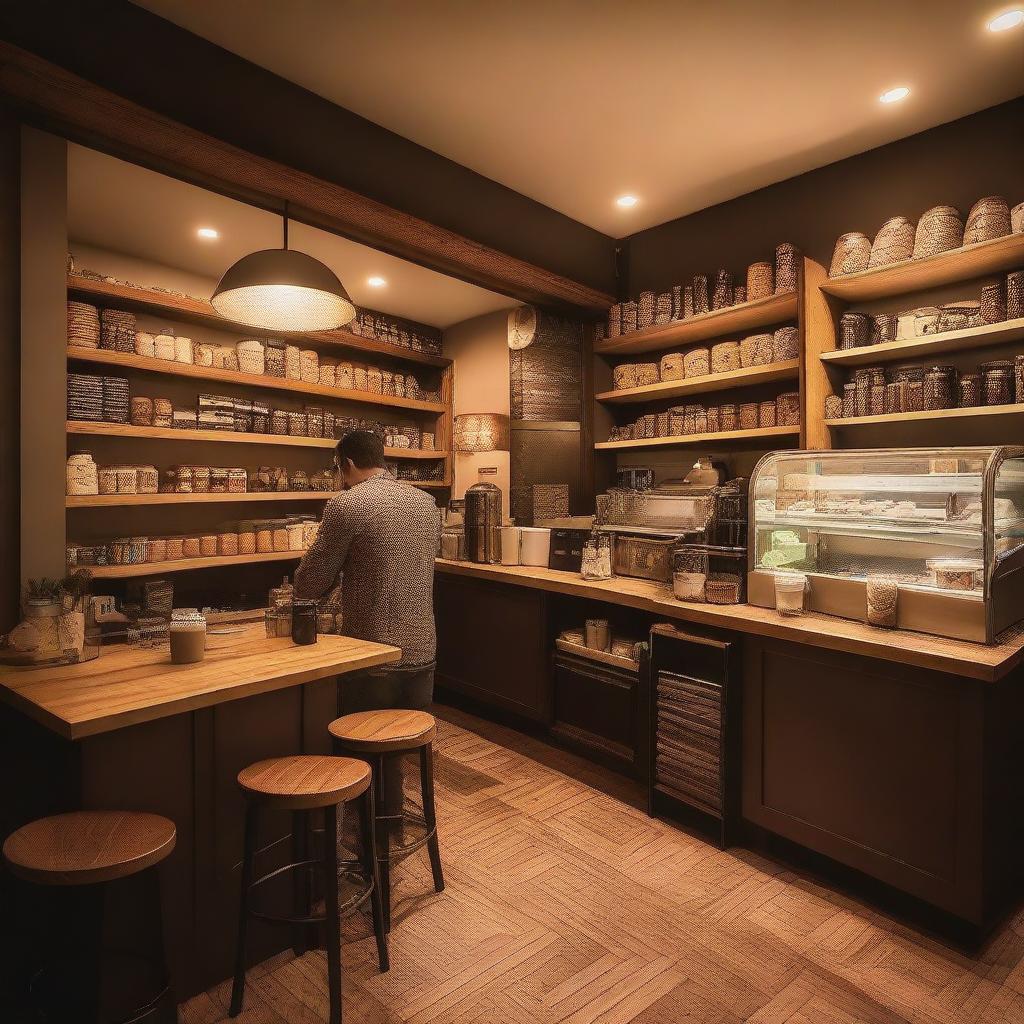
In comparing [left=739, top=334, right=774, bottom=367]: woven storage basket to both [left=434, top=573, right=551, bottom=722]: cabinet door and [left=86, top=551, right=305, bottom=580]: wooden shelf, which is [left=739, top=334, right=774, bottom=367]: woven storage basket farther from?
[left=86, top=551, right=305, bottom=580]: wooden shelf

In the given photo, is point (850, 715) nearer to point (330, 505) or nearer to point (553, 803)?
point (553, 803)

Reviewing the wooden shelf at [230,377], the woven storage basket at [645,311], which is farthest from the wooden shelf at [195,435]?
the woven storage basket at [645,311]

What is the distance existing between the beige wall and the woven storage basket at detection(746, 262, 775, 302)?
7.21ft

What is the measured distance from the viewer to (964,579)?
239cm

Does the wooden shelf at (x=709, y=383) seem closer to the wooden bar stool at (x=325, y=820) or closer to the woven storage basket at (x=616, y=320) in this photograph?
the woven storage basket at (x=616, y=320)

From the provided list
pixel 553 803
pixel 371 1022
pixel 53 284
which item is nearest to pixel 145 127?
pixel 53 284

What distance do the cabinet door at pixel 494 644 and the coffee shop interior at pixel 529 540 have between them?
4 centimetres

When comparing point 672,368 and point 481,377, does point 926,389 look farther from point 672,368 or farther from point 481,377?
point 481,377

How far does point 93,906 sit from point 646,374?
4.06 metres

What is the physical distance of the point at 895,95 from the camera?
10.4 feet

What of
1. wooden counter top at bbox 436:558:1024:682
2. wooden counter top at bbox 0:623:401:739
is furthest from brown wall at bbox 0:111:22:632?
wooden counter top at bbox 436:558:1024:682

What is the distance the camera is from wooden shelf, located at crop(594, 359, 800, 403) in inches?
150

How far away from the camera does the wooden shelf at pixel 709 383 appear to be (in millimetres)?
3814

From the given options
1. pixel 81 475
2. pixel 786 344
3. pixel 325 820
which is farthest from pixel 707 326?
pixel 81 475
